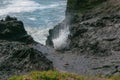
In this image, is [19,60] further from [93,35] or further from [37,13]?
[37,13]

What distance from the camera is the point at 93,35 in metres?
38.9

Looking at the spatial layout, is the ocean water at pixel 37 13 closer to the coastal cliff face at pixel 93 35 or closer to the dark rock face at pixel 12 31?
the dark rock face at pixel 12 31

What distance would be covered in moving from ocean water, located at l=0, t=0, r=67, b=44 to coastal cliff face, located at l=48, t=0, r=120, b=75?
14.9 metres

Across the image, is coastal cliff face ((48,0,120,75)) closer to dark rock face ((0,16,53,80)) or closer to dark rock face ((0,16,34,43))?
dark rock face ((0,16,53,80))

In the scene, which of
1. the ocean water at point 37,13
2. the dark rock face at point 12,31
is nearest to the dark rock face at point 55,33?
the dark rock face at point 12,31

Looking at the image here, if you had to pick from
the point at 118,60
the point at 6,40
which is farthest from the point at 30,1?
the point at 118,60

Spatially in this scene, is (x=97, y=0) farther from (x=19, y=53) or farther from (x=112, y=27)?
(x=19, y=53)

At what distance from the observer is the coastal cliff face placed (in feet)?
113

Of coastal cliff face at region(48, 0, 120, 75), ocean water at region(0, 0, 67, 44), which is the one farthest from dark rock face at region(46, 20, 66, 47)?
ocean water at region(0, 0, 67, 44)

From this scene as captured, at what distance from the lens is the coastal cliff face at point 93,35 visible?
34.3 meters

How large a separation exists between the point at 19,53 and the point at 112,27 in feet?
31.4

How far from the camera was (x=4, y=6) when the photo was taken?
3270 inches

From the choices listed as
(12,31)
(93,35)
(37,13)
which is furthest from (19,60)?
(37,13)

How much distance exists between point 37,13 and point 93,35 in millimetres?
39077
